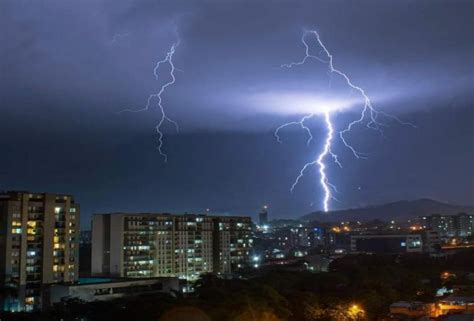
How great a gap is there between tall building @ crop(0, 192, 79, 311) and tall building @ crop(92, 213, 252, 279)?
633 cm

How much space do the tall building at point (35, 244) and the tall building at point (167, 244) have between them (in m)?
6.33

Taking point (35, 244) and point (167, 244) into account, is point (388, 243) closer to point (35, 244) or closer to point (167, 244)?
point (167, 244)

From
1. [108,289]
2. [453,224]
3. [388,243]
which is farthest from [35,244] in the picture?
[453,224]

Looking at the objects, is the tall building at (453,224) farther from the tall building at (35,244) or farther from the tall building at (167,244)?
the tall building at (35,244)

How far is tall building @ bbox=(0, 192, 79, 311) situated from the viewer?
24.2 m

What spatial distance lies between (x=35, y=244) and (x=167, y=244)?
11082 millimetres

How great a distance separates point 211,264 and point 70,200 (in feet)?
44.7

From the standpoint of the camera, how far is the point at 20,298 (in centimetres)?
2384

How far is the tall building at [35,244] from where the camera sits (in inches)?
952

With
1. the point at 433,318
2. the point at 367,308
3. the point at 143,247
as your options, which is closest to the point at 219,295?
the point at 367,308

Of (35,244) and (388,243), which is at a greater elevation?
(35,244)

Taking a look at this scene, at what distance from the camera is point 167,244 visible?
116ft

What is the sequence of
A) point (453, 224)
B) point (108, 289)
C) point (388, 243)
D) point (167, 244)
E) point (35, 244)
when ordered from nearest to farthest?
point (108, 289)
point (35, 244)
point (167, 244)
point (388, 243)
point (453, 224)

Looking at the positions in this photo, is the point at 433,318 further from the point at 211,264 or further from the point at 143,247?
the point at 211,264
